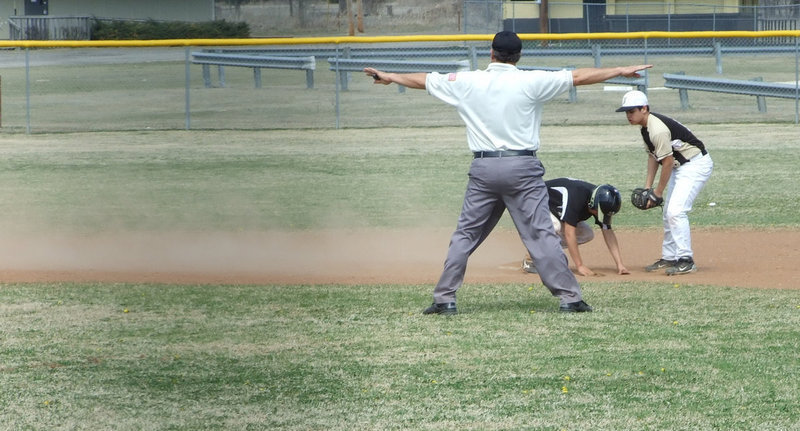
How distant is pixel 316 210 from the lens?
36.1 feet

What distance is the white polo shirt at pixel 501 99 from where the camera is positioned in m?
5.75

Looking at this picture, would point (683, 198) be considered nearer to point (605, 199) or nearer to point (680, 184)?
point (680, 184)

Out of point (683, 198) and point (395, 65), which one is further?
point (395, 65)

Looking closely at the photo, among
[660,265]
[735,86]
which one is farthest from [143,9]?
[735,86]

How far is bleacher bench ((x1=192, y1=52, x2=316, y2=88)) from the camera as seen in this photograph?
16.3 meters

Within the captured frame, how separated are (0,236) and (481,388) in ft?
21.2

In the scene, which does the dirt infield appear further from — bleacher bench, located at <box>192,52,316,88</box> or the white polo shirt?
bleacher bench, located at <box>192,52,316,88</box>

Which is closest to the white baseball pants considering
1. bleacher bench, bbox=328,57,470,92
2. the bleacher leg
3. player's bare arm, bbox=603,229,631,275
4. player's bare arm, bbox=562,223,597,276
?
player's bare arm, bbox=603,229,631,275

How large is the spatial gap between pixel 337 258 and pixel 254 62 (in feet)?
29.8

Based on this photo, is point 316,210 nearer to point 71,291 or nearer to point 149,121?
point 71,291

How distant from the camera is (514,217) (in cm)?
593

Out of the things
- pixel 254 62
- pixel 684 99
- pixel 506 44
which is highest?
pixel 254 62

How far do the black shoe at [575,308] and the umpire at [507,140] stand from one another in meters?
0.02

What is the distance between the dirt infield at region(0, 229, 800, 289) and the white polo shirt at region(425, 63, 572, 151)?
1803 mm
